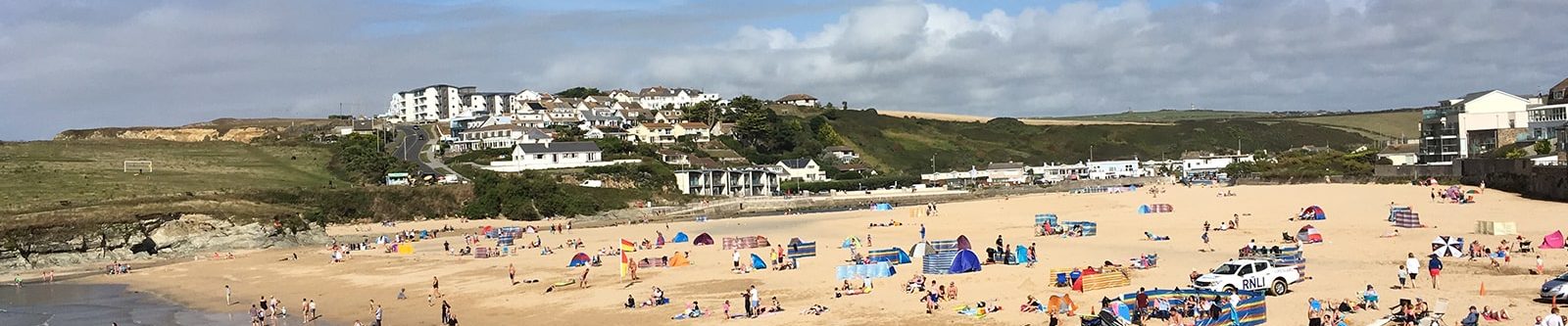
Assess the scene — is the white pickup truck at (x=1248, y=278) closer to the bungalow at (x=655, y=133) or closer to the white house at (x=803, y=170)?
the white house at (x=803, y=170)

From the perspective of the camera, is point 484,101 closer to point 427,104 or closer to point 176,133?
point 427,104

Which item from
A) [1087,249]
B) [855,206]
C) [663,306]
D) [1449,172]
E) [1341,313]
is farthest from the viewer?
[855,206]

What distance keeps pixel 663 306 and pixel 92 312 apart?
1636 centimetres

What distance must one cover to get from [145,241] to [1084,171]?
302 ft

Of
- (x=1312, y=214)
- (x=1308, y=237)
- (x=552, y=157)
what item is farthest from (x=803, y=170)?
(x=1308, y=237)

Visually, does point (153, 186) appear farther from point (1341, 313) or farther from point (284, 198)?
point (1341, 313)

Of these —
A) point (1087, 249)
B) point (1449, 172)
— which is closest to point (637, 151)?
point (1449, 172)

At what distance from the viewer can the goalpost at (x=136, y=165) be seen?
73.1 m

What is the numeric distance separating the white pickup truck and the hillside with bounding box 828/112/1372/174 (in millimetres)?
99001

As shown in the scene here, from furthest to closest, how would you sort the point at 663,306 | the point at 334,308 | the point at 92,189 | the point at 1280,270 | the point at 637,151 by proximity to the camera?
the point at 637,151
the point at 92,189
the point at 334,308
the point at 663,306
the point at 1280,270

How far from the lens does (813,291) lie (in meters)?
26.9

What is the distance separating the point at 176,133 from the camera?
388 ft

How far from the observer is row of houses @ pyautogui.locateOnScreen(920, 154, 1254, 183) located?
11150 cm

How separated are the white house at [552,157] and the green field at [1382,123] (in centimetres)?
12204
